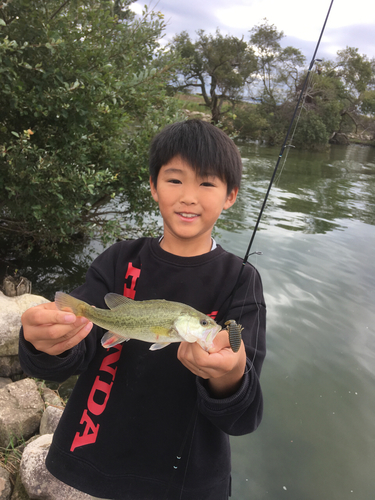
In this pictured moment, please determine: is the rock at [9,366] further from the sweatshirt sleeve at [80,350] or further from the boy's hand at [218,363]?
the boy's hand at [218,363]

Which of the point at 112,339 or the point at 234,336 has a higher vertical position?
the point at 234,336

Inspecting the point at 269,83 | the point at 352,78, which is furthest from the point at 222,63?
the point at 352,78

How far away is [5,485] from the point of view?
3.14m

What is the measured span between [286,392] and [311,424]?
57cm

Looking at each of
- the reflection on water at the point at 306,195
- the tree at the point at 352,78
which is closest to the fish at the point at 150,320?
the reflection on water at the point at 306,195

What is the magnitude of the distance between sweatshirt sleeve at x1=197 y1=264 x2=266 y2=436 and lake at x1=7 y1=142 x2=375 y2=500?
278 centimetres

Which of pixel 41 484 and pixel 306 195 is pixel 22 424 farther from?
pixel 306 195

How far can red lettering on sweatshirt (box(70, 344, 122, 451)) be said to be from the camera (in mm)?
2006

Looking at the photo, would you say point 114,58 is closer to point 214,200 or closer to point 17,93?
point 17,93

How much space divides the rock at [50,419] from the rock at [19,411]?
16 centimetres

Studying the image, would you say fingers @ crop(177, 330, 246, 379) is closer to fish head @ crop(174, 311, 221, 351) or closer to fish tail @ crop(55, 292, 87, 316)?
fish head @ crop(174, 311, 221, 351)

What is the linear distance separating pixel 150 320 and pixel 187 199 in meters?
0.72

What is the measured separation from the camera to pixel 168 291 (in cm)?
211

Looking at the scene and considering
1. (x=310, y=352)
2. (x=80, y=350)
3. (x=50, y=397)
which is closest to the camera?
(x=80, y=350)
